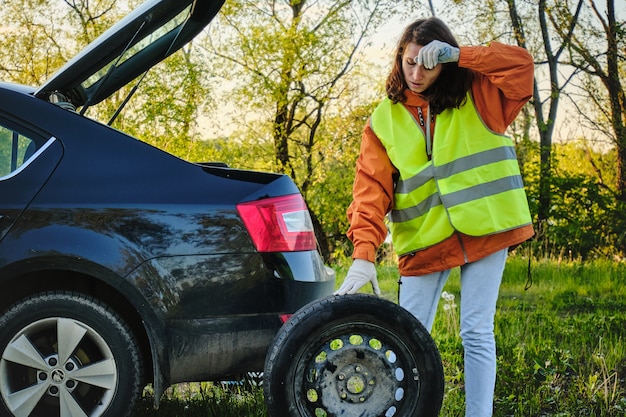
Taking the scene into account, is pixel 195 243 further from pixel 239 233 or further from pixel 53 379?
pixel 53 379

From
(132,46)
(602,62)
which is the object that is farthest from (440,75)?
(602,62)

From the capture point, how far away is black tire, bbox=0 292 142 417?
9.21ft

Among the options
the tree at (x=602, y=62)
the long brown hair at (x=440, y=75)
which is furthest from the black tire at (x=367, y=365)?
the tree at (x=602, y=62)

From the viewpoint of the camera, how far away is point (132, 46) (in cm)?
331

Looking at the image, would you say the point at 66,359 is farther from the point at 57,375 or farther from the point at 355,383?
the point at 355,383

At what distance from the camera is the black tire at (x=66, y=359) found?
2807 mm

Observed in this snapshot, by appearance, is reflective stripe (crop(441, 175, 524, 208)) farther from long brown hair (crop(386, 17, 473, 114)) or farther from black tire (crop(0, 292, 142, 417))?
black tire (crop(0, 292, 142, 417))

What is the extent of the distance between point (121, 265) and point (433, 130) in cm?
141

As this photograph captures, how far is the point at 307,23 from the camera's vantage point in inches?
677

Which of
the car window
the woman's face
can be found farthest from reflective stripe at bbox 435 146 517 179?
the car window

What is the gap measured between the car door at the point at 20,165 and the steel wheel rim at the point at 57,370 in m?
0.42

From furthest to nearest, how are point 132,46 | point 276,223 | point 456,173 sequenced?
point 132,46 < point 456,173 < point 276,223

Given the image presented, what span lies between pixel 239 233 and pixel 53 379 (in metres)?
0.91

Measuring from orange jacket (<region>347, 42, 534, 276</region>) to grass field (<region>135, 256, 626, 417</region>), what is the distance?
1.09 meters
